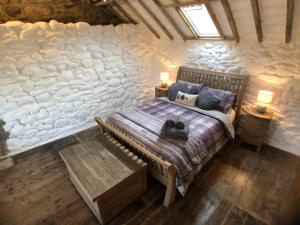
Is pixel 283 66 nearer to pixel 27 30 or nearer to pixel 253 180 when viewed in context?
pixel 253 180

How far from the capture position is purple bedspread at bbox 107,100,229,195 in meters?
1.93

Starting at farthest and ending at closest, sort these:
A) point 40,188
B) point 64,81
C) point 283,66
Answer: point 64,81, point 283,66, point 40,188

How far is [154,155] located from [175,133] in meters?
0.42

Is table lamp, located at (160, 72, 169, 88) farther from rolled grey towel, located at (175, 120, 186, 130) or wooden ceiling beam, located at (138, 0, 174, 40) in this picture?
rolled grey towel, located at (175, 120, 186, 130)

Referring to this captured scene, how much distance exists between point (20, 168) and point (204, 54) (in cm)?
386

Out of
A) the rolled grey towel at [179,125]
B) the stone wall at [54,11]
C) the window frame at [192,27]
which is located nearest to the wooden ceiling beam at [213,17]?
the window frame at [192,27]

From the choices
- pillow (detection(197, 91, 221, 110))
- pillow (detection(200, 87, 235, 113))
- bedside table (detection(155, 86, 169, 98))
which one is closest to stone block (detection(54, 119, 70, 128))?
bedside table (detection(155, 86, 169, 98))

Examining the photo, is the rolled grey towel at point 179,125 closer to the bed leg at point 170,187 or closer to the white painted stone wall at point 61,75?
the bed leg at point 170,187

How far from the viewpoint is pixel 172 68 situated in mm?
4305

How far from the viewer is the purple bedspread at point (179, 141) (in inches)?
76.1

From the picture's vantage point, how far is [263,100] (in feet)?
8.86

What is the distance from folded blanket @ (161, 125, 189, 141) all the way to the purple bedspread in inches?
2.0

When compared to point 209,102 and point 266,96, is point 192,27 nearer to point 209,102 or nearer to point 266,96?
point 209,102

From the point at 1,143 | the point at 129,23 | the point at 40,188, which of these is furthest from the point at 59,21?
the point at 40,188
